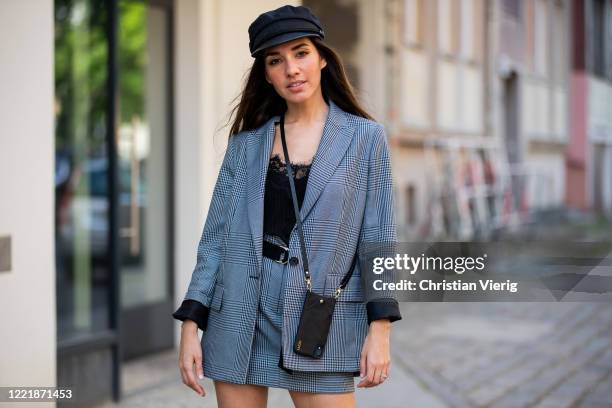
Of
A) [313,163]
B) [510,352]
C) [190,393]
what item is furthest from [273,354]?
[510,352]

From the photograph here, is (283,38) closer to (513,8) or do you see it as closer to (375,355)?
(375,355)

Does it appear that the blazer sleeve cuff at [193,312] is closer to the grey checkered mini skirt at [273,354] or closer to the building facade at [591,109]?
the grey checkered mini skirt at [273,354]

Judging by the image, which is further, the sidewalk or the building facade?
the building facade

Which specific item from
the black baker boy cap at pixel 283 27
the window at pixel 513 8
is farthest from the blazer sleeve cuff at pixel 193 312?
the window at pixel 513 8

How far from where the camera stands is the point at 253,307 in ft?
8.39

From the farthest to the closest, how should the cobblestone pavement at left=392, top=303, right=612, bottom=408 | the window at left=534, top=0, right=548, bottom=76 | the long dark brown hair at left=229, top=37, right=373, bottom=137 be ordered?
1. the window at left=534, top=0, right=548, bottom=76
2. the cobblestone pavement at left=392, top=303, right=612, bottom=408
3. the long dark brown hair at left=229, top=37, right=373, bottom=137

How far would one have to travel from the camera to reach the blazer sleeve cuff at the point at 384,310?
2482 mm

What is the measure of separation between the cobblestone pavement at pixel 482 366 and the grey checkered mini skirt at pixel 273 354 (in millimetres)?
2803

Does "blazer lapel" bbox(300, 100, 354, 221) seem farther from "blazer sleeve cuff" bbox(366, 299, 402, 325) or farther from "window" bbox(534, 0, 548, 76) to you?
"window" bbox(534, 0, 548, 76)

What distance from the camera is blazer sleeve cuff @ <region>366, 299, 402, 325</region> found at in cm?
248

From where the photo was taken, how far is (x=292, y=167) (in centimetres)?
262

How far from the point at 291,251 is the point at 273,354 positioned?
0.91 feet

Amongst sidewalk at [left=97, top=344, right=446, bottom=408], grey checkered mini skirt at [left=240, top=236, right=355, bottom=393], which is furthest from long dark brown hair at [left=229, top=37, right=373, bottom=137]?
sidewalk at [left=97, top=344, right=446, bottom=408]

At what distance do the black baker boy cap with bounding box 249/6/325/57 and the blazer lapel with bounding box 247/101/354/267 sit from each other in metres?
0.23
